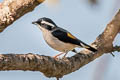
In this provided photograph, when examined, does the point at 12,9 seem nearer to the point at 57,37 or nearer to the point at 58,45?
the point at 58,45

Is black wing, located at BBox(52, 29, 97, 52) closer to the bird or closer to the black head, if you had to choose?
the bird

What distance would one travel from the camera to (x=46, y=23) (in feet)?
23.0

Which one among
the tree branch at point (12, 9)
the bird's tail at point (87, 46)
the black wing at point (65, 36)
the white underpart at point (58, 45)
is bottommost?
the white underpart at point (58, 45)

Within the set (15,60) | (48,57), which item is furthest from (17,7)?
(15,60)

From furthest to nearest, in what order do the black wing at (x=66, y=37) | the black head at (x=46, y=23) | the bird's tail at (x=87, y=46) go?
the black head at (x=46, y=23) < the black wing at (x=66, y=37) < the bird's tail at (x=87, y=46)

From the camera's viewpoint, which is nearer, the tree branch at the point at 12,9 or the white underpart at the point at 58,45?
the tree branch at the point at 12,9

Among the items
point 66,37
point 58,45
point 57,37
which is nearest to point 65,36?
point 66,37

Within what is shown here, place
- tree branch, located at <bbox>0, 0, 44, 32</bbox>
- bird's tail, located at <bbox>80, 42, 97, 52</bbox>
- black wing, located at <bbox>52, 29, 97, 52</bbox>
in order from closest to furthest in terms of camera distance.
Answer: tree branch, located at <bbox>0, 0, 44, 32</bbox>, bird's tail, located at <bbox>80, 42, 97, 52</bbox>, black wing, located at <bbox>52, 29, 97, 52</bbox>

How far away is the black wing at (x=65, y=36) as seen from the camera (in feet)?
21.6

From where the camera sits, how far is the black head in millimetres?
6962

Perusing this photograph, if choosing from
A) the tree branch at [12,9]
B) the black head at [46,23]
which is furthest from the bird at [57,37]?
the tree branch at [12,9]

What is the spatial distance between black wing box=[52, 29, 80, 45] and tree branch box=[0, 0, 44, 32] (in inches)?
57.1

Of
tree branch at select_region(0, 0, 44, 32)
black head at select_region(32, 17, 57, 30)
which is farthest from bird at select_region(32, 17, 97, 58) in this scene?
tree branch at select_region(0, 0, 44, 32)

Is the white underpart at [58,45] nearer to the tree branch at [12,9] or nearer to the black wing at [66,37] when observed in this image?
the black wing at [66,37]
